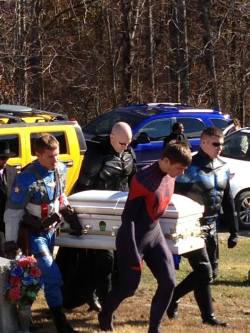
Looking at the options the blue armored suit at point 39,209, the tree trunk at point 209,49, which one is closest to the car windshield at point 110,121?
the blue armored suit at point 39,209

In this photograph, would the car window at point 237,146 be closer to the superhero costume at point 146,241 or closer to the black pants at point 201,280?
the black pants at point 201,280

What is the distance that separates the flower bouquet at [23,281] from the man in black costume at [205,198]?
144 centimetres

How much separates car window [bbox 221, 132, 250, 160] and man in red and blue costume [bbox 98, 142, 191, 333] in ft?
27.5

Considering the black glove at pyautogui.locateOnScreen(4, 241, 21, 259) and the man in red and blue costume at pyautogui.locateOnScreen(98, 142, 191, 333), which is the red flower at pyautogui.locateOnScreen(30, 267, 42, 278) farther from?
the man in red and blue costume at pyautogui.locateOnScreen(98, 142, 191, 333)

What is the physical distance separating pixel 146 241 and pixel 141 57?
78.8 ft

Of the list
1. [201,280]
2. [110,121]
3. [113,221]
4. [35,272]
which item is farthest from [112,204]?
[110,121]

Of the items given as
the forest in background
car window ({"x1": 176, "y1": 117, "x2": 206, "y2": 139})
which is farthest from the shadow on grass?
the forest in background

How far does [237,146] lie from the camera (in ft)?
47.7

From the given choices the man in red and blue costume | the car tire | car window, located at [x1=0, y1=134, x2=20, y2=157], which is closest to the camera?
the man in red and blue costume

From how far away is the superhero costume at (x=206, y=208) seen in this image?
22.9ft

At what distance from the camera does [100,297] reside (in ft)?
23.2

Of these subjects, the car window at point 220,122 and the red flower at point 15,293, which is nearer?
the red flower at point 15,293

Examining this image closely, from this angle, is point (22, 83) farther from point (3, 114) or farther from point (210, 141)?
point (210, 141)

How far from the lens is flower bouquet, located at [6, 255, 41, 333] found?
602cm
